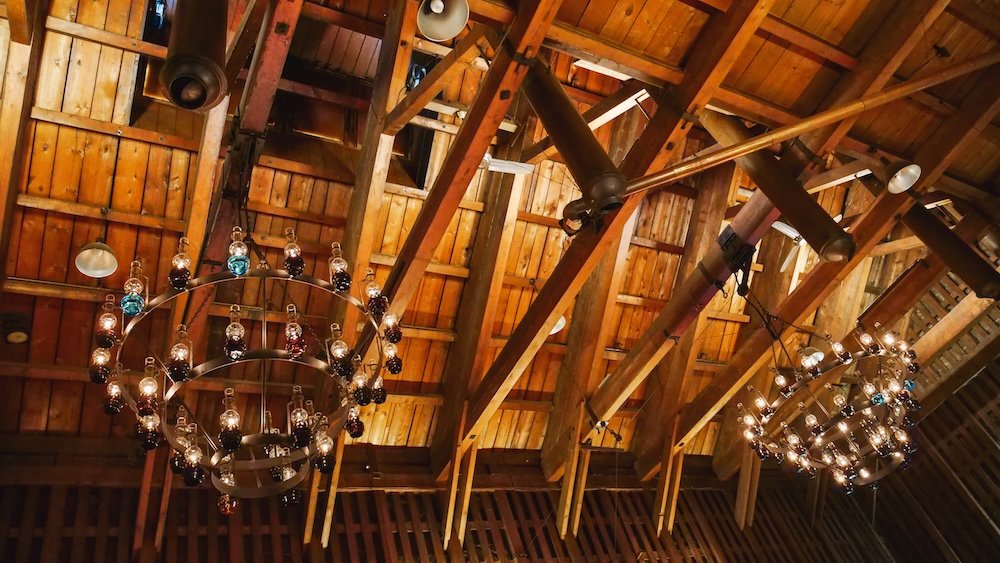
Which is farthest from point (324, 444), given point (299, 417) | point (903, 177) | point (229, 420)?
point (903, 177)

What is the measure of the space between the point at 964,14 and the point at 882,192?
4.00 ft

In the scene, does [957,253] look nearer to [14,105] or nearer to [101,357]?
[101,357]

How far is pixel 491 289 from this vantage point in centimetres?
503

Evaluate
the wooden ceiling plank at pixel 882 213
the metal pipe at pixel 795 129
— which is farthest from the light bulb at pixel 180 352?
the wooden ceiling plank at pixel 882 213

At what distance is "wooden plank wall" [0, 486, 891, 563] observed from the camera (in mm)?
4574

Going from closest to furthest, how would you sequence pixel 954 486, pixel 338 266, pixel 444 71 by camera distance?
pixel 338 266 < pixel 444 71 < pixel 954 486

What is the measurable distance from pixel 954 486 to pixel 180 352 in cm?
Answer: 825

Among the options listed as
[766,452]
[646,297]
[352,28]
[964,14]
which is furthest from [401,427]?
[964,14]

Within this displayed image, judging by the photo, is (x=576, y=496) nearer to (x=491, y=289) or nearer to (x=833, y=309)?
(x=491, y=289)

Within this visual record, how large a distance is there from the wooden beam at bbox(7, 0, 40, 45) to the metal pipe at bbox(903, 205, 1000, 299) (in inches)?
224

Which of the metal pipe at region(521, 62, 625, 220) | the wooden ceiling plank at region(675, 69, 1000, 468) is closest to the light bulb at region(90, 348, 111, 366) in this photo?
the metal pipe at region(521, 62, 625, 220)

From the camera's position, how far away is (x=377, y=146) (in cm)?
389

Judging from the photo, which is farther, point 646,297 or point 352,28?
point 646,297

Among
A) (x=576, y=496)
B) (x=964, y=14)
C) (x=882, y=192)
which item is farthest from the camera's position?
(x=576, y=496)
